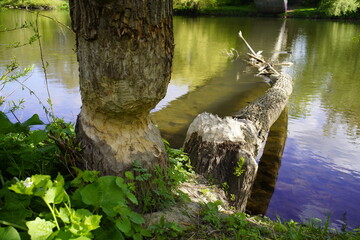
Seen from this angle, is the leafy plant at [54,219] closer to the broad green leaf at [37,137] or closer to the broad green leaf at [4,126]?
the broad green leaf at [37,137]

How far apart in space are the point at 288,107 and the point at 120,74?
6492 mm

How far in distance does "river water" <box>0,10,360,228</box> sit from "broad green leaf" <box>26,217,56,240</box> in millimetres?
2527

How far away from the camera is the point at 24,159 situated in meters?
2.13

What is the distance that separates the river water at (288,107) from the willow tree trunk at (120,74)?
1579mm

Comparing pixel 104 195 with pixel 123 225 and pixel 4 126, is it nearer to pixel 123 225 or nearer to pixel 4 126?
pixel 123 225

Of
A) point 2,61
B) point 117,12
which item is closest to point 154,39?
point 117,12

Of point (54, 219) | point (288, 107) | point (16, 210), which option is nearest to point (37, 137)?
point (16, 210)

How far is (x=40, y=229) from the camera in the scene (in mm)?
1499

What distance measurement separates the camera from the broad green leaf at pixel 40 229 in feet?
4.82

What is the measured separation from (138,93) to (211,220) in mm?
1110

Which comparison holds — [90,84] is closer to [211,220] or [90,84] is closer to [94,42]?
[94,42]

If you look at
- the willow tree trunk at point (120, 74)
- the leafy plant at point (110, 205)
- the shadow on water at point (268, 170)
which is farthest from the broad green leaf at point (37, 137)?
the shadow on water at point (268, 170)

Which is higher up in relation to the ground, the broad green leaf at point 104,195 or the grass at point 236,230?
the broad green leaf at point 104,195

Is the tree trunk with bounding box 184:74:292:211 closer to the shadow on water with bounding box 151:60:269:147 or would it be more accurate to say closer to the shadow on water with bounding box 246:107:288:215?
the shadow on water with bounding box 246:107:288:215
